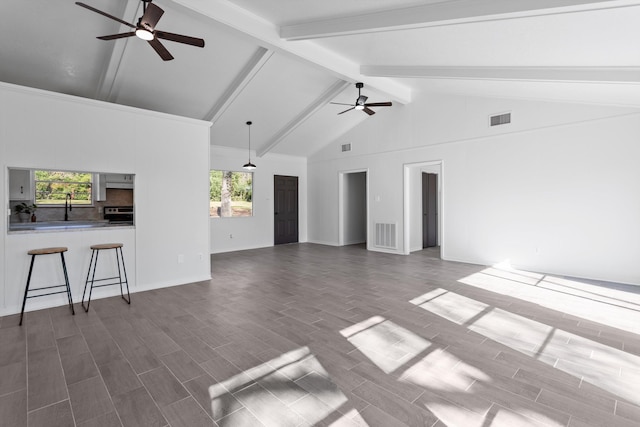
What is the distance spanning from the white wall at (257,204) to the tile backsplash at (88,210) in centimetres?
295

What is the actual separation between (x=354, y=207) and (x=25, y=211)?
7575 mm

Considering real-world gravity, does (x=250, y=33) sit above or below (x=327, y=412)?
above

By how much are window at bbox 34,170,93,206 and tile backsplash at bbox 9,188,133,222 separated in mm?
107

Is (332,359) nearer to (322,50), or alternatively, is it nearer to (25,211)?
(322,50)

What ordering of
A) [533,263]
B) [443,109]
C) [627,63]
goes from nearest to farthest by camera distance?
[627,63]
[533,263]
[443,109]

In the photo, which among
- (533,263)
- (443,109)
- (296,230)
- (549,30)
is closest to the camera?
(549,30)

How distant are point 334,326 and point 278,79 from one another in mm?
4681

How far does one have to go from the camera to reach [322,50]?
478 cm

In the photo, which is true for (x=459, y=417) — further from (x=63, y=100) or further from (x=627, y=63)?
(x=63, y=100)

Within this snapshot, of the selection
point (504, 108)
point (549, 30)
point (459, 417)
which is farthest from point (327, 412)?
point (504, 108)

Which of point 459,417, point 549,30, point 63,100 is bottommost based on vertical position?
point 459,417

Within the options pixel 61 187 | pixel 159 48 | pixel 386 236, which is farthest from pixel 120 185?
pixel 386 236

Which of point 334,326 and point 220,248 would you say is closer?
point 334,326

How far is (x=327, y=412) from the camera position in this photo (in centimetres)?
189
